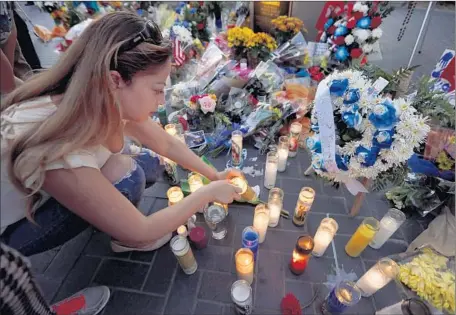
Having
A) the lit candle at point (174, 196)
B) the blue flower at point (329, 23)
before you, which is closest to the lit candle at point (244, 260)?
the lit candle at point (174, 196)

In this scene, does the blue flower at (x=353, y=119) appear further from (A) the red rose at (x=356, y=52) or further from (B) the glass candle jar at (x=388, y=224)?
(A) the red rose at (x=356, y=52)

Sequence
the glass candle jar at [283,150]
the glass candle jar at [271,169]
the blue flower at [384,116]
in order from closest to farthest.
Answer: the blue flower at [384,116] < the glass candle jar at [271,169] < the glass candle jar at [283,150]

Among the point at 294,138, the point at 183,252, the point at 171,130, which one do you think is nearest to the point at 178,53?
the point at 171,130

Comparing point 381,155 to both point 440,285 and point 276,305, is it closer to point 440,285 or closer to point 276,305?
point 440,285

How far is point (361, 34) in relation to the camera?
279cm

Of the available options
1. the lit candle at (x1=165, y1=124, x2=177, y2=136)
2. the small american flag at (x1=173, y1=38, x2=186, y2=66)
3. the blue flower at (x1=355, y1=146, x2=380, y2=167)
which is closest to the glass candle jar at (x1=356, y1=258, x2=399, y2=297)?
the blue flower at (x1=355, y1=146, x2=380, y2=167)

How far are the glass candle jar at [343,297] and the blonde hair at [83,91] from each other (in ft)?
4.45

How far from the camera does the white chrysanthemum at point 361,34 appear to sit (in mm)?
2785

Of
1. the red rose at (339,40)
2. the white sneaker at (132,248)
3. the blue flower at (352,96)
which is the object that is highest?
the blue flower at (352,96)

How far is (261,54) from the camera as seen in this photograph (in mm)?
3160

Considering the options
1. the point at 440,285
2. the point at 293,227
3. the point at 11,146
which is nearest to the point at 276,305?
the point at 293,227

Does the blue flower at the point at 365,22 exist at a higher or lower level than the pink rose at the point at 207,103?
higher

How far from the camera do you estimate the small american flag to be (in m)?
3.03

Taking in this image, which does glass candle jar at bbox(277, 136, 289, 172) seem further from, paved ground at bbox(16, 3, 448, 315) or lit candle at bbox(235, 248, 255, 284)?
lit candle at bbox(235, 248, 255, 284)
